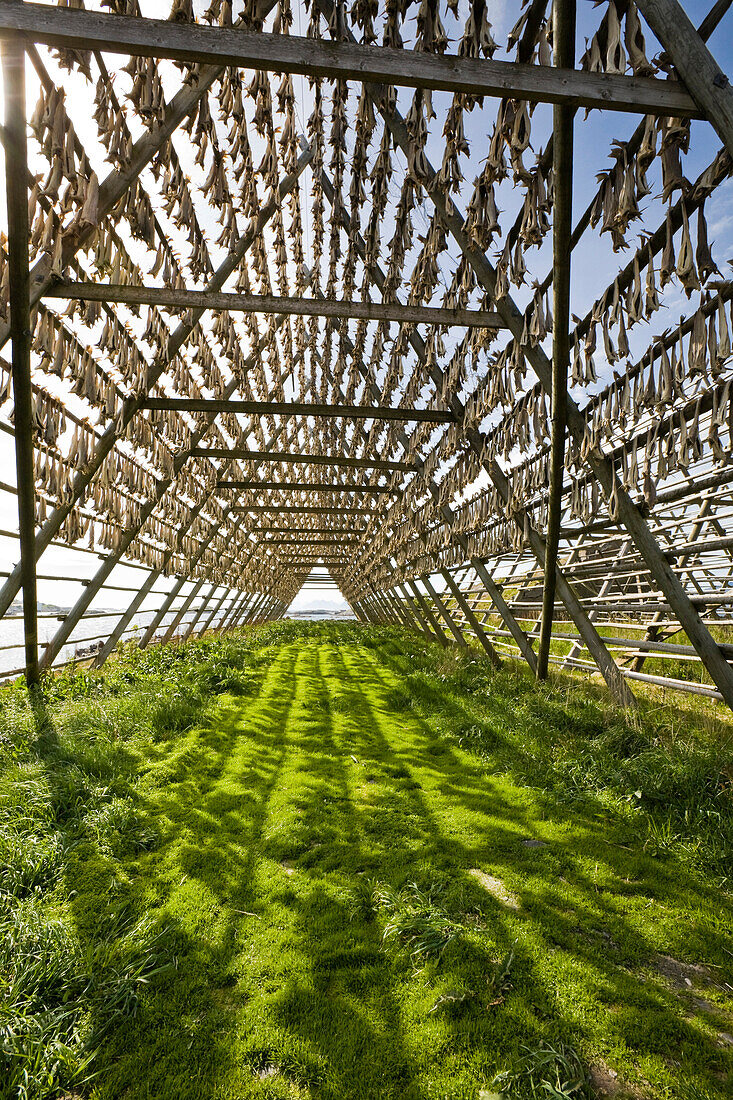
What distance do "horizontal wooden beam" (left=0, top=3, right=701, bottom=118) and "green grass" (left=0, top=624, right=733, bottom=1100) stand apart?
406 cm

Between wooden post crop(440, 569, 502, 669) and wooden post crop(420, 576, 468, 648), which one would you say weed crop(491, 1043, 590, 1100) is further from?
wooden post crop(420, 576, 468, 648)

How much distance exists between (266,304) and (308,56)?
2.00 meters

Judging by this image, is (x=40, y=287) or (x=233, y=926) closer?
(x=233, y=926)

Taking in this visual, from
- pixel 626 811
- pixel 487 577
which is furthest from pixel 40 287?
pixel 487 577

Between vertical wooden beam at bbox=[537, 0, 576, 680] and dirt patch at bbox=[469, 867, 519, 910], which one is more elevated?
vertical wooden beam at bbox=[537, 0, 576, 680]

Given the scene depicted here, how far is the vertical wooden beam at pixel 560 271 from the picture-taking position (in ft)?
8.38

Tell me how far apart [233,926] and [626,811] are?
2.80 meters

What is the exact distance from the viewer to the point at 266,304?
4.29 metres

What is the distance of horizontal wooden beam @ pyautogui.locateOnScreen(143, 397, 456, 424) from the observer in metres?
5.95

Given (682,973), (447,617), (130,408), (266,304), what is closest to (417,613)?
(447,617)

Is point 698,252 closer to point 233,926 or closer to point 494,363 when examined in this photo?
point 494,363

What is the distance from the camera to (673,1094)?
1578 millimetres

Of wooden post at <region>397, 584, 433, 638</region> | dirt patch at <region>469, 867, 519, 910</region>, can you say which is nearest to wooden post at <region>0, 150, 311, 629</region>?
dirt patch at <region>469, 867, 519, 910</region>

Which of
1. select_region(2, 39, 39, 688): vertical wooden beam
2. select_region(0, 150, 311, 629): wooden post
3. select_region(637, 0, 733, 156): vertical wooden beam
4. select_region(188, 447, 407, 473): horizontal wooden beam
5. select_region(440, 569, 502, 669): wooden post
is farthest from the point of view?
select_region(440, 569, 502, 669): wooden post
